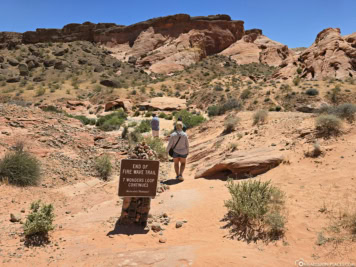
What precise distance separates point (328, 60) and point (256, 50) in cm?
2767

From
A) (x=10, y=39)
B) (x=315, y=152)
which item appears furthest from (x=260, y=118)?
(x=10, y=39)

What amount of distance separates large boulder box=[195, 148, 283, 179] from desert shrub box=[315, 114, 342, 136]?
164 cm

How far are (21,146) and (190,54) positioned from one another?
46912 millimetres

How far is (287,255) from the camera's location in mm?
3893

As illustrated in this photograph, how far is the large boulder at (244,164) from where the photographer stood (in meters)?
7.49

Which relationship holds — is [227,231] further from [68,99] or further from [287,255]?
[68,99]

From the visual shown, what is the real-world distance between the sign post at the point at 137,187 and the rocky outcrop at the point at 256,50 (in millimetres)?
50219

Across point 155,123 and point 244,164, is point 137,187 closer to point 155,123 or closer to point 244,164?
point 244,164

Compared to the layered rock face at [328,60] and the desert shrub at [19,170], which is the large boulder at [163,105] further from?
the desert shrub at [19,170]

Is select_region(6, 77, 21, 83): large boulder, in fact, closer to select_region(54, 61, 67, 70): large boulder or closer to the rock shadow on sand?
select_region(54, 61, 67, 70): large boulder

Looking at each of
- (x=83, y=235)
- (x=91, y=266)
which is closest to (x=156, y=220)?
(x=83, y=235)

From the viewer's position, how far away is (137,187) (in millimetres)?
5008

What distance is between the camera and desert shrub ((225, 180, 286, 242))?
4.42m

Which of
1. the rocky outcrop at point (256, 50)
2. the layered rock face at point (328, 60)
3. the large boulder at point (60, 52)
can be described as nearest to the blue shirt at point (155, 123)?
the layered rock face at point (328, 60)
